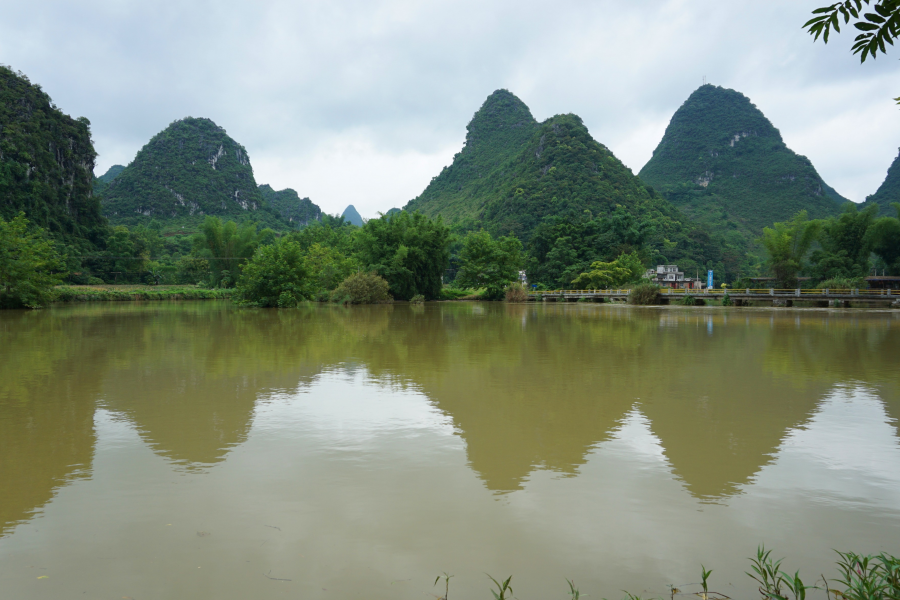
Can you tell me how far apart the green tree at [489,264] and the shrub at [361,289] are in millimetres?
16603

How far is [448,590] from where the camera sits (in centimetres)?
259

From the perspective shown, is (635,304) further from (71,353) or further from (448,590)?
(448,590)

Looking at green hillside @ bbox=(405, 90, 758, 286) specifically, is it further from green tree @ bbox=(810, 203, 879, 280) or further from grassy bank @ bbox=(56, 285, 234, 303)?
grassy bank @ bbox=(56, 285, 234, 303)

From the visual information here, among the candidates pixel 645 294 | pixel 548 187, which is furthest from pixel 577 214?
pixel 645 294

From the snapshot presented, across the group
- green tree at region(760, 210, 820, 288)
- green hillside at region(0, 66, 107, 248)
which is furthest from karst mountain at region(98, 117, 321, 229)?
green tree at region(760, 210, 820, 288)

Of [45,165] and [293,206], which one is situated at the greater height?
[293,206]

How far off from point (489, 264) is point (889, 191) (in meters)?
98.0

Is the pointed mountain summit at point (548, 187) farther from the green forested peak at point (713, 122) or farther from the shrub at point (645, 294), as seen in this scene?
the green forested peak at point (713, 122)

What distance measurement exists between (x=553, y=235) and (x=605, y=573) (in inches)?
2648

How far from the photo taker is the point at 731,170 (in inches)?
5817

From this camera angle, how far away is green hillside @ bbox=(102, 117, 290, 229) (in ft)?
404

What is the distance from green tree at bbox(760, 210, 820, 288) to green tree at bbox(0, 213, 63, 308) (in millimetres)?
53776

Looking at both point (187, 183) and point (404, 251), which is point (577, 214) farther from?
point (187, 183)

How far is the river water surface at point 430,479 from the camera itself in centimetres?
278
